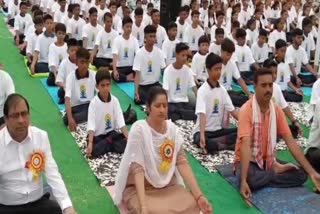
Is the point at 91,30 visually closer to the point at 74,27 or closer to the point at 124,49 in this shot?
the point at 74,27

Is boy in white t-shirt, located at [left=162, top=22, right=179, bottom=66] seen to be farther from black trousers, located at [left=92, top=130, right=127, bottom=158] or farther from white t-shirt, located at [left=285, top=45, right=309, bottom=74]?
black trousers, located at [left=92, top=130, right=127, bottom=158]

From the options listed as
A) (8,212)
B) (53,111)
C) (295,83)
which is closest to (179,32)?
(295,83)

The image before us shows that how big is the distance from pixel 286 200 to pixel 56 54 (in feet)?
11.8

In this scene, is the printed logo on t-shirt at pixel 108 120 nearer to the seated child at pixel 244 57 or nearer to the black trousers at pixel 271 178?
the black trousers at pixel 271 178

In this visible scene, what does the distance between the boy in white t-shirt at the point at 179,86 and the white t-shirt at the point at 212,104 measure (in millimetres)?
666

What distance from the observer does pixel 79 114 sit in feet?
16.4

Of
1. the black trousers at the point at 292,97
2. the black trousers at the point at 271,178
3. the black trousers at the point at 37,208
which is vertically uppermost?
the black trousers at the point at 292,97

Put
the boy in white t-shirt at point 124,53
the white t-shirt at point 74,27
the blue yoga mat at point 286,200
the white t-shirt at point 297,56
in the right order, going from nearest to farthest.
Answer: the blue yoga mat at point 286,200 < the white t-shirt at point 297,56 < the boy in white t-shirt at point 124,53 < the white t-shirt at point 74,27

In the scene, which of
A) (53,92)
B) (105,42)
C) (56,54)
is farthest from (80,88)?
(105,42)

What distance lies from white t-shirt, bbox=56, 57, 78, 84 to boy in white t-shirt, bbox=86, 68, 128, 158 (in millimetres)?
1096

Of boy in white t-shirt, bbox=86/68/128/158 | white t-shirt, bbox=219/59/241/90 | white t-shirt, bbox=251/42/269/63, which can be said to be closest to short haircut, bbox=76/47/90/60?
boy in white t-shirt, bbox=86/68/128/158

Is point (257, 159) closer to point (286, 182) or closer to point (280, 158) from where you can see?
point (286, 182)

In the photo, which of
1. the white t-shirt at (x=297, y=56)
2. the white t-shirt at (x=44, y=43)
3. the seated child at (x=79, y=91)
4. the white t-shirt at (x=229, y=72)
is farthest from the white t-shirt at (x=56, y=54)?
the white t-shirt at (x=297, y=56)

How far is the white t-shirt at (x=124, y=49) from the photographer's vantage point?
654 cm
